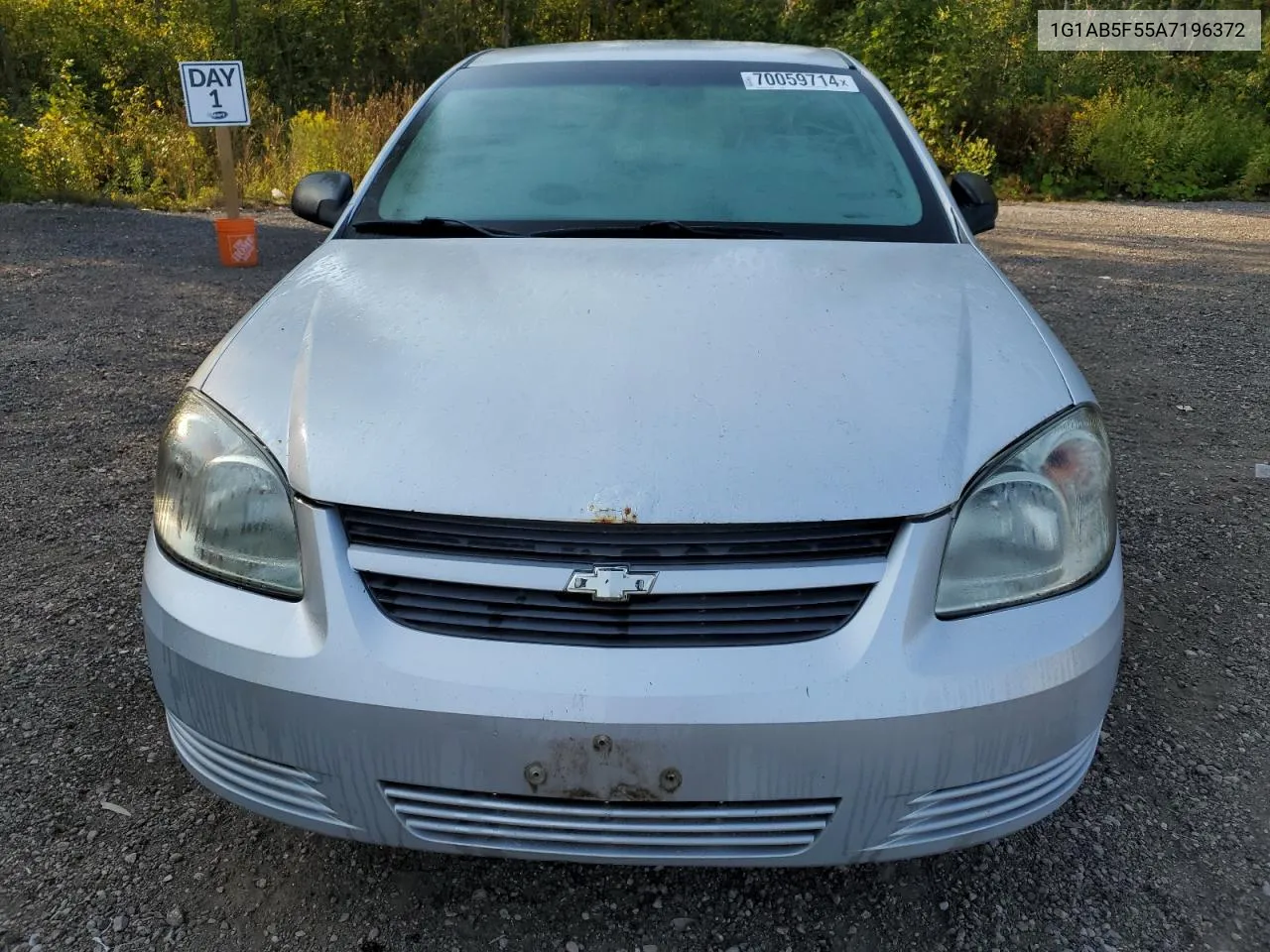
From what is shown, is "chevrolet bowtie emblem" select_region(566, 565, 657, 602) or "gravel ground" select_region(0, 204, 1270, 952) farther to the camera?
"gravel ground" select_region(0, 204, 1270, 952)

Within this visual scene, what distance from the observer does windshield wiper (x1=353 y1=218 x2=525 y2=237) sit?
236 cm

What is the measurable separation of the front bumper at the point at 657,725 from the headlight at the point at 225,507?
0.19 ft

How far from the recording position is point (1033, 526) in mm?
1546

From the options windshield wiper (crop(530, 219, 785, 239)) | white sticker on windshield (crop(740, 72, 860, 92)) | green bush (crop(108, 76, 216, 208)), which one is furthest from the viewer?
green bush (crop(108, 76, 216, 208))

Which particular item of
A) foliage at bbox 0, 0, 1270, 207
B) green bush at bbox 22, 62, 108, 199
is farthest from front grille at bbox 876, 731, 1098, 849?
green bush at bbox 22, 62, 108, 199

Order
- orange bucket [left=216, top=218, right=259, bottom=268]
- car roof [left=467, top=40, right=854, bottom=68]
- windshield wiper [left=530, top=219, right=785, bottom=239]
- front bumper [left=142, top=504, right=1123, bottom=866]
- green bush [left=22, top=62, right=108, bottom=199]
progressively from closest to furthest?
front bumper [left=142, top=504, right=1123, bottom=866]
windshield wiper [left=530, top=219, right=785, bottom=239]
car roof [left=467, top=40, right=854, bottom=68]
orange bucket [left=216, top=218, right=259, bottom=268]
green bush [left=22, top=62, right=108, bottom=199]

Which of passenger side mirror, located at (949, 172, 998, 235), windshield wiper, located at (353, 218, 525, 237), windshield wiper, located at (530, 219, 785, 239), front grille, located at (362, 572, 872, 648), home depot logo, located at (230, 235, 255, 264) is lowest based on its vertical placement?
home depot logo, located at (230, 235, 255, 264)

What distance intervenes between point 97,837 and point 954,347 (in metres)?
1.85

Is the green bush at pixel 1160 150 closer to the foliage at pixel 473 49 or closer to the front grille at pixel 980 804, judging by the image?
the foliage at pixel 473 49

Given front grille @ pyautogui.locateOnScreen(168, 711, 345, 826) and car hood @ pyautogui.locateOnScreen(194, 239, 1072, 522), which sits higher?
car hood @ pyautogui.locateOnScreen(194, 239, 1072, 522)

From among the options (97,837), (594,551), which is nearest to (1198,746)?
(594,551)

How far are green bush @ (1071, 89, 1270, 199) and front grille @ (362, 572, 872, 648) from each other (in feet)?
44.4

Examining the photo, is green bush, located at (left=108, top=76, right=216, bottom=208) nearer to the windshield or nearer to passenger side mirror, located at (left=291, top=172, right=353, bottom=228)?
passenger side mirror, located at (left=291, top=172, right=353, bottom=228)

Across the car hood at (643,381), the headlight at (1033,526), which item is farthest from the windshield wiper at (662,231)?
the headlight at (1033,526)
